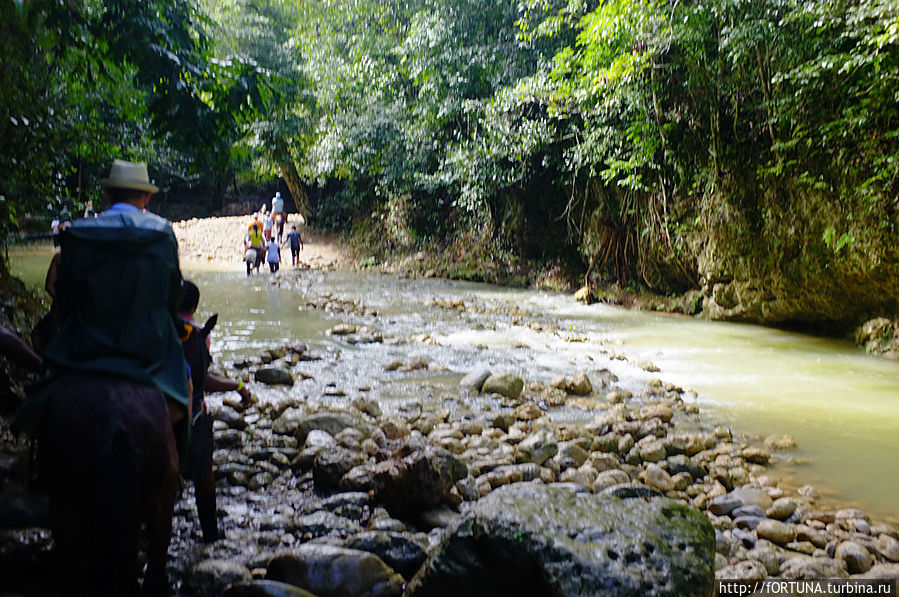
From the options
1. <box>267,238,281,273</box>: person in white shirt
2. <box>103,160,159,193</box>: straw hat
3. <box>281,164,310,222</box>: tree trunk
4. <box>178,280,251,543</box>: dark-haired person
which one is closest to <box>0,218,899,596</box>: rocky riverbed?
<box>178,280,251,543</box>: dark-haired person

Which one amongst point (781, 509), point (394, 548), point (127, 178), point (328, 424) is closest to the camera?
→ point (127, 178)

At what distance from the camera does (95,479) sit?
1.80m

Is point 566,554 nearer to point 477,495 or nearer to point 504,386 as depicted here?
point 477,495

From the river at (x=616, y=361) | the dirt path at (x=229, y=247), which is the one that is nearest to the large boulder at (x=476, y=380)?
the river at (x=616, y=361)

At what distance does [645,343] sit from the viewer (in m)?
8.64

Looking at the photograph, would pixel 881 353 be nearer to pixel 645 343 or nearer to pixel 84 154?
pixel 645 343

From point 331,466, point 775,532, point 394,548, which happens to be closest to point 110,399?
point 394,548

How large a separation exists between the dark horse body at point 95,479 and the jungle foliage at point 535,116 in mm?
3308

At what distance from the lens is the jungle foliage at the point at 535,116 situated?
501 cm

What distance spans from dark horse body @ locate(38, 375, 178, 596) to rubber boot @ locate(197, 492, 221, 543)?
890 millimetres

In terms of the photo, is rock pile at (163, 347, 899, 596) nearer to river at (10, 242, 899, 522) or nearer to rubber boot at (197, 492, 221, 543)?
rubber boot at (197, 492, 221, 543)

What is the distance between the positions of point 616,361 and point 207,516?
5577 millimetres

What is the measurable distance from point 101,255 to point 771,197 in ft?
31.7

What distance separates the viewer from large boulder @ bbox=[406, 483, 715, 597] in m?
1.94
